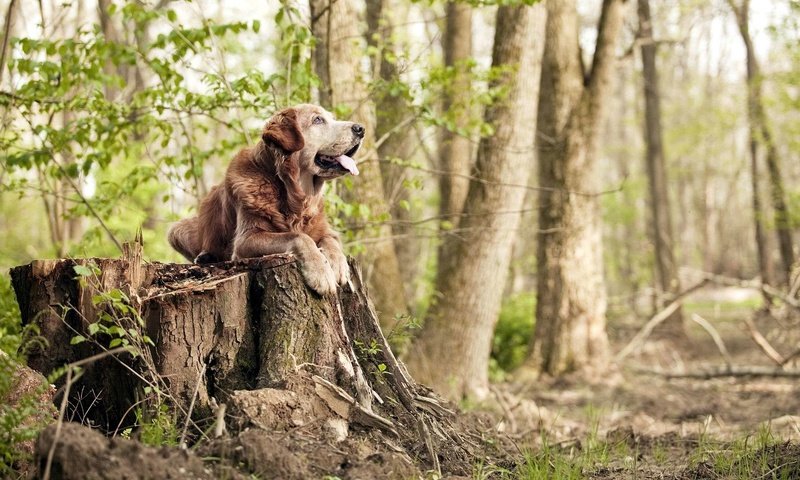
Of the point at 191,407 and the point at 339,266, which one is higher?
the point at 339,266

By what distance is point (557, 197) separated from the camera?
11539 millimetres

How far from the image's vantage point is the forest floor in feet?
15.4

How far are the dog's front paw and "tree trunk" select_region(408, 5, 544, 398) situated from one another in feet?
14.7

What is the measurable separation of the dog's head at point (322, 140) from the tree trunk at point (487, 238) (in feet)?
11.0

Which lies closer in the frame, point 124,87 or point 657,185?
point 124,87

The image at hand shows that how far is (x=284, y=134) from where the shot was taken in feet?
18.7

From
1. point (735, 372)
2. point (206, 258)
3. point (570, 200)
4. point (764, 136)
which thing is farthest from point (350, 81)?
point (764, 136)

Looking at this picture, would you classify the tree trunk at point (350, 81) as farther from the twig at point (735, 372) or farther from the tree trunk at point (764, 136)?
the tree trunk at point (764, 136)

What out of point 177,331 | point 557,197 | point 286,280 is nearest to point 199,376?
point 177,331

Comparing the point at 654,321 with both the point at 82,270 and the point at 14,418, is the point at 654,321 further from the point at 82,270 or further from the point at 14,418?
the point at 14,418

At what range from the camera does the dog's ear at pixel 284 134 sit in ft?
18.6

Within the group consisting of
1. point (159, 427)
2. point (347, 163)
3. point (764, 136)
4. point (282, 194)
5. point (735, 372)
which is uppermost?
point (764, 136)

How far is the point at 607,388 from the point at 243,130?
6.76 metres

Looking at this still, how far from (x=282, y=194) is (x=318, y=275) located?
1.26 metres
